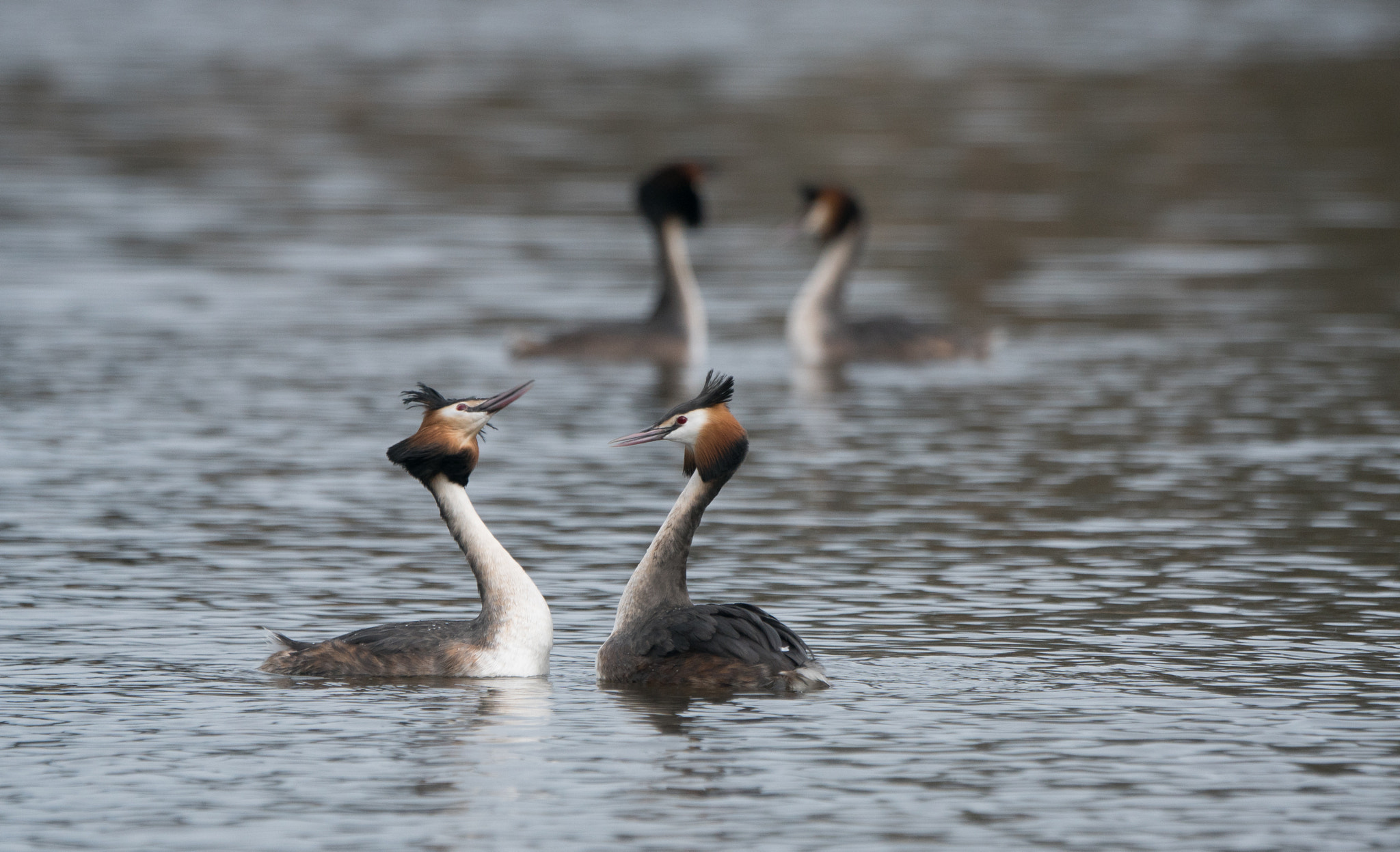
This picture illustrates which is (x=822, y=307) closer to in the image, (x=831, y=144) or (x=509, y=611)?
(x=509, y=611)

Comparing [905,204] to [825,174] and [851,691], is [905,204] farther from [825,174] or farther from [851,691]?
[851,691]

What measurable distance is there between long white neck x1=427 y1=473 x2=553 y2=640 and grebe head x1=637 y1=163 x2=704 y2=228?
14.5 meters

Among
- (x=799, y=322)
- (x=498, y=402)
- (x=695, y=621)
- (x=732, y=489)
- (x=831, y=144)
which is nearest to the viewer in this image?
(x=695, y=621)

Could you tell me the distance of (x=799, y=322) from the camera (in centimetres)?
2709

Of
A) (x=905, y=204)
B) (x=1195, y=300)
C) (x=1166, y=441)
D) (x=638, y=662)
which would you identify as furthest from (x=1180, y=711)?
(x=905, y=204)

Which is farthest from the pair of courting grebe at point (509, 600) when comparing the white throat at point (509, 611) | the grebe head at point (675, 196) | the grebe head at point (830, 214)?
the grebe head at point (830, 214)

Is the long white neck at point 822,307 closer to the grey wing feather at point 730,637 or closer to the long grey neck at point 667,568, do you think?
the long grey neck at point 667,568

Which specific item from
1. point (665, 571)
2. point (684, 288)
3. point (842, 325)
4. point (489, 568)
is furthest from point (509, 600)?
point (842, 325)

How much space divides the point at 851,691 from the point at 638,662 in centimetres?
104

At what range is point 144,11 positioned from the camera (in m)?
98.2

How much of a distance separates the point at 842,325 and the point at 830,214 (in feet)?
5.73

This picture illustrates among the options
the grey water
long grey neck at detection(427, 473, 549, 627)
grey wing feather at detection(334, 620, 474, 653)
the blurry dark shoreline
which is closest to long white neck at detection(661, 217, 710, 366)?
the grey water

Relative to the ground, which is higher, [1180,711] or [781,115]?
[781,115]

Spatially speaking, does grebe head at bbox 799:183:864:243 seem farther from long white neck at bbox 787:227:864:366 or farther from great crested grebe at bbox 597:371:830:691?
great crested grebe at bbox 597:371:830:691
